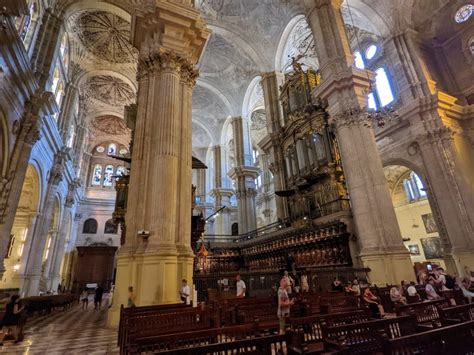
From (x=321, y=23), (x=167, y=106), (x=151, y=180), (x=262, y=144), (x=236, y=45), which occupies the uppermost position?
(x=236, y=45)

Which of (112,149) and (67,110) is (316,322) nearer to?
(67,110)

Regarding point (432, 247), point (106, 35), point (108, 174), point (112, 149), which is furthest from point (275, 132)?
point (112, 149)

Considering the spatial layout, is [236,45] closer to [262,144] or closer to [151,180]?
[262,144]

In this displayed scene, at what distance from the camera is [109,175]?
30.0 meters

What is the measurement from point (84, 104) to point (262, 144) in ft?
53.4

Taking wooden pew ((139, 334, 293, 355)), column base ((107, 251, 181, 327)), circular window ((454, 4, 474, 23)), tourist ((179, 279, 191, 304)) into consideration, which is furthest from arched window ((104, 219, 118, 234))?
circular window ((454, 4, 474, 23))

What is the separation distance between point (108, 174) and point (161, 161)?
83.2 ft

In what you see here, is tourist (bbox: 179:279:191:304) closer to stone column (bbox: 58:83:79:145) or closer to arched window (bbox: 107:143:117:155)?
stone column (bbox: 58:83:79:145)

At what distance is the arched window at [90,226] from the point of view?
2695 cm

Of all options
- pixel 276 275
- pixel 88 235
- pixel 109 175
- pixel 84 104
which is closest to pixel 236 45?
pixel 84 104

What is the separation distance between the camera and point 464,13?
49.4 feet

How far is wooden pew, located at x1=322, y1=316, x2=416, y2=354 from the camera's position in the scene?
2195mm

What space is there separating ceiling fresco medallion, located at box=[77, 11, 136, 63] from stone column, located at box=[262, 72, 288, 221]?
10650 mm

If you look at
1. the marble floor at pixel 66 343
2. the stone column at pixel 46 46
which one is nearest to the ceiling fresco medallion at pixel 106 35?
the stone column at pixel 46 46
